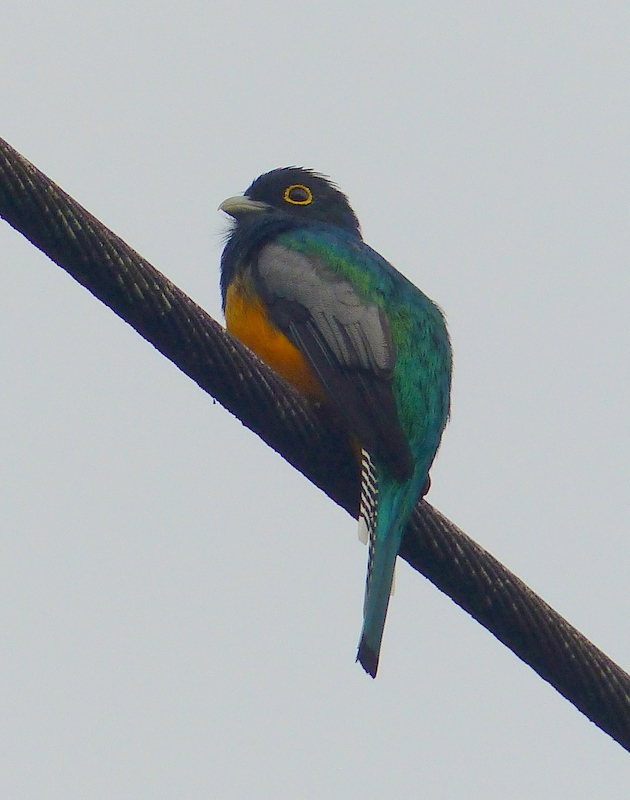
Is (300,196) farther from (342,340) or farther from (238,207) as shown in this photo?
(342,340)

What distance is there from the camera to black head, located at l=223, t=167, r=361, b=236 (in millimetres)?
7629

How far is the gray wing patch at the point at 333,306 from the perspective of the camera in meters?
5.30

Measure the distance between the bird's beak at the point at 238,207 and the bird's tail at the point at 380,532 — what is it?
283 cm

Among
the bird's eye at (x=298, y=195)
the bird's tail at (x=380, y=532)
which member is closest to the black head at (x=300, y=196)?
the bird's eye at (x=298, y=195)

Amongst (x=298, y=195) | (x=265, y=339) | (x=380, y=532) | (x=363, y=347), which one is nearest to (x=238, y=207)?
(x=298, y=195)

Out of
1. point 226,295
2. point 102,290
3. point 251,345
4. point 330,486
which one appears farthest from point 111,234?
point 226,295

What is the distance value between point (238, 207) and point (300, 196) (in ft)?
1.71

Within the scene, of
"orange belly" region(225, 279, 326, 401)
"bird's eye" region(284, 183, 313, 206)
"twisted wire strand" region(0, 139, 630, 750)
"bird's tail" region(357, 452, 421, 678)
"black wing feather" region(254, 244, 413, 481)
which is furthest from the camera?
"bird's eye" region(284, 183, 313, 206)

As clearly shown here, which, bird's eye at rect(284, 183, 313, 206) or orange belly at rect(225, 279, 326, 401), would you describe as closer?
orange belly at rect(225, 279, 326, 401)

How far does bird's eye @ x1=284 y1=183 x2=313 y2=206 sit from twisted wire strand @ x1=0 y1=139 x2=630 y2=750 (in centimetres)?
369

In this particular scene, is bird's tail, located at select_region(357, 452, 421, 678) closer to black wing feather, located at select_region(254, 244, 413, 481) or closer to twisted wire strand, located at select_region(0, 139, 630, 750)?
black wing feather, located at select_region(254, 244, 413, 481)

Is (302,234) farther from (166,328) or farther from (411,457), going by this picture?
(166,328)

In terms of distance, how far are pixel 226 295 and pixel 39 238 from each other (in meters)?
2.89

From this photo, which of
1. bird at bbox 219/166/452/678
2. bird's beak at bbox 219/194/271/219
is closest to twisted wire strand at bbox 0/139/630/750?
bird at bbox 219/166/452/678
